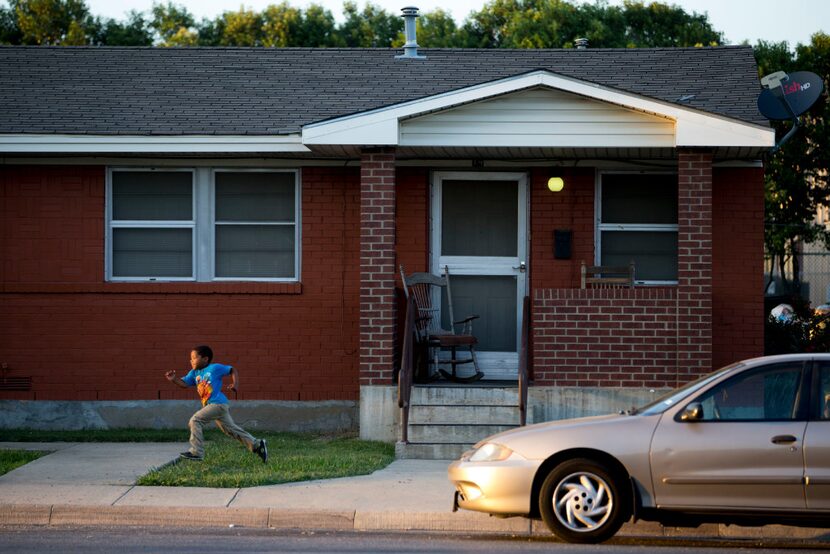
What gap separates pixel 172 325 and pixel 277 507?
16.3 feet

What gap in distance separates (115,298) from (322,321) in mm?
2446

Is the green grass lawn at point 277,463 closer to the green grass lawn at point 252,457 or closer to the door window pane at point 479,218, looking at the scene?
the green grass lawn at point 252,457

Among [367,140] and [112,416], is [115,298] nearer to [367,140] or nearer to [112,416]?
[112,416]

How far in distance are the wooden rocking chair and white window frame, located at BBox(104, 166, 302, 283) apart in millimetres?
1494

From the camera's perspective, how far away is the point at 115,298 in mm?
13703

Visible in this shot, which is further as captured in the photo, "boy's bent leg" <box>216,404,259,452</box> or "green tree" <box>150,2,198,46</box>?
"green tree" <box>150,2,198,46</box>

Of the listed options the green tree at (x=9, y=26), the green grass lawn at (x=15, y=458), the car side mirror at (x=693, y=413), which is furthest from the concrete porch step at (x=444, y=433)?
the green tree at (x=9, y=26)

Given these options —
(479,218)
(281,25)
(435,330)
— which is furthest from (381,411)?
(281,25)

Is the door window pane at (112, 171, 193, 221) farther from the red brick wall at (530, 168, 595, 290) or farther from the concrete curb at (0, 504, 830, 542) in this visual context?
the concrete curb at (0, 504, 830, 542)

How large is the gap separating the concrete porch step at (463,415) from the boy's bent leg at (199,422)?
83.1 inches

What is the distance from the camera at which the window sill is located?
13.6 m

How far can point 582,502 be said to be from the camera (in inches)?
324

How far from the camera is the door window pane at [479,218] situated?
45.5 ft

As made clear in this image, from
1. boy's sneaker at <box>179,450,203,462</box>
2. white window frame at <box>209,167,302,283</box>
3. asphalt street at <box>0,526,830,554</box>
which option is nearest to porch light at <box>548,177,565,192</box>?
white window frame at <box>209,167,302,283</box>
